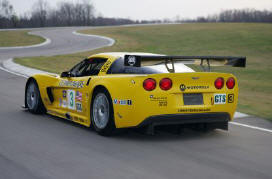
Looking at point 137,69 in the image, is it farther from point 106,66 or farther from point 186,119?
point 186,119

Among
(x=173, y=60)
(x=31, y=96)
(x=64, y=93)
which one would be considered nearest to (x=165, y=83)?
(x=173, y=60)

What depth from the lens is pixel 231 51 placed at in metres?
33.8

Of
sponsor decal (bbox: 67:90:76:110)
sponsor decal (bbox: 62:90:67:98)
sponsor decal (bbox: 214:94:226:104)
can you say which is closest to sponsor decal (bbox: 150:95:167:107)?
sponsor decal (bbox: 214:94:226:104)

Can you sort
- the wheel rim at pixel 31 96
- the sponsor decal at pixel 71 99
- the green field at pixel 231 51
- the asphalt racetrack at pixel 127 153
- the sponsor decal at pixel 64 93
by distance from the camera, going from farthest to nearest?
the green field at pixel 231 51, the wheel rim at pixel 31 96, the sponsor decal at pixel 64 93, the sponsor decal at pixel 71 99, the asphalt racetrack at pixel 127 153

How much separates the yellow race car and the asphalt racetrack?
0.93ft

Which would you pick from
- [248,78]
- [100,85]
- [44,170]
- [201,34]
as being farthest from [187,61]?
[201,34]

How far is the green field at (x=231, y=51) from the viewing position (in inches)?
499

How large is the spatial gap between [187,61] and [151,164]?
7.56 feet

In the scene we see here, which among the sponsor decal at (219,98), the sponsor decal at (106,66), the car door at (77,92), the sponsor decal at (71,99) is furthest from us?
the sponsor decal at (71,99)

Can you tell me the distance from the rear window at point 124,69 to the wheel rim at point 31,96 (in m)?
2.42

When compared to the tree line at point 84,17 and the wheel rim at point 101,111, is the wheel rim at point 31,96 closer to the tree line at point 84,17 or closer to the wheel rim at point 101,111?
the wheel rim at point 101,111

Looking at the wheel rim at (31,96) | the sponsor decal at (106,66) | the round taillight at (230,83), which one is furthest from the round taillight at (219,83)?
the wheel rim at (31,96)

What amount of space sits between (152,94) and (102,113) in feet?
3.39

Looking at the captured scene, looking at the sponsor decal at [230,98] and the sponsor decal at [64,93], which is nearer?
Answer: the sponsor decal at [230,98]
